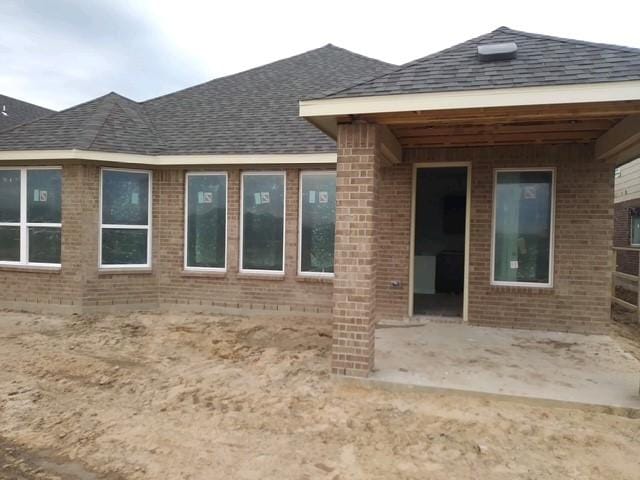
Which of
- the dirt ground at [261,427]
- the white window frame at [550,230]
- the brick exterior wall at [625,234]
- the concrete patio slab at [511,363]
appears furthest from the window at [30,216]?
the brick exterior wall at [625,234]

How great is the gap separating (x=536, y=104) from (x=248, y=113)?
22.7 feet

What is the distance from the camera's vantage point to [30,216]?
8703mm

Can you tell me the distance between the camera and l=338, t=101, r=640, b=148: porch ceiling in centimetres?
434

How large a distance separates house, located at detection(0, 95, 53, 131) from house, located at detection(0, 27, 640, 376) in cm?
733

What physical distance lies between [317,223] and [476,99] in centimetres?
449

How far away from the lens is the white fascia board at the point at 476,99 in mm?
3988

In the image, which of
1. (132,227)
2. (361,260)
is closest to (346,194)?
(361,260)

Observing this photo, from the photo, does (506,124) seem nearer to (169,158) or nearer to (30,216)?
(169,158)

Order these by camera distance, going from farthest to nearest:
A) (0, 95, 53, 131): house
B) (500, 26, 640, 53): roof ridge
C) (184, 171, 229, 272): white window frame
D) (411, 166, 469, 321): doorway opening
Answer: (0, 95, 53, 131): house
(411, 166, 469, 321): doorway opening
(184, 171, 229, 272): white window frame
(500, 26, 640, 53): roof ridge

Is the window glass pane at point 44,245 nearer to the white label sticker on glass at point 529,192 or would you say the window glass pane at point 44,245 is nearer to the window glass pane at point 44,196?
the window glass pane at point 44,196

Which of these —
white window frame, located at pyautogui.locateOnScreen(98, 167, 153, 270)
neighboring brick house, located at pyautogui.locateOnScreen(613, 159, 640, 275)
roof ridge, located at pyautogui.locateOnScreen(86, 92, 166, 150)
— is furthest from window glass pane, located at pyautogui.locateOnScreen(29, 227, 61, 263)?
neighboring brick house, located at pyautogui.locateOnScreen(613, 159, 640, 275)

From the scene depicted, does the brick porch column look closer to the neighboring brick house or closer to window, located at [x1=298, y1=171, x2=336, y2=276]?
window, located at [x1=298, y1=171, x2=336, y2=276]

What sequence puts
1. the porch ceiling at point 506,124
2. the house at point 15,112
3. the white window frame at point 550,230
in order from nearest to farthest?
1. the porch ceiling at point 506,124
2. the white window frame at point 550,230
3. the house at point 15,112

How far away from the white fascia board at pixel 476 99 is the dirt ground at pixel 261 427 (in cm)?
289
